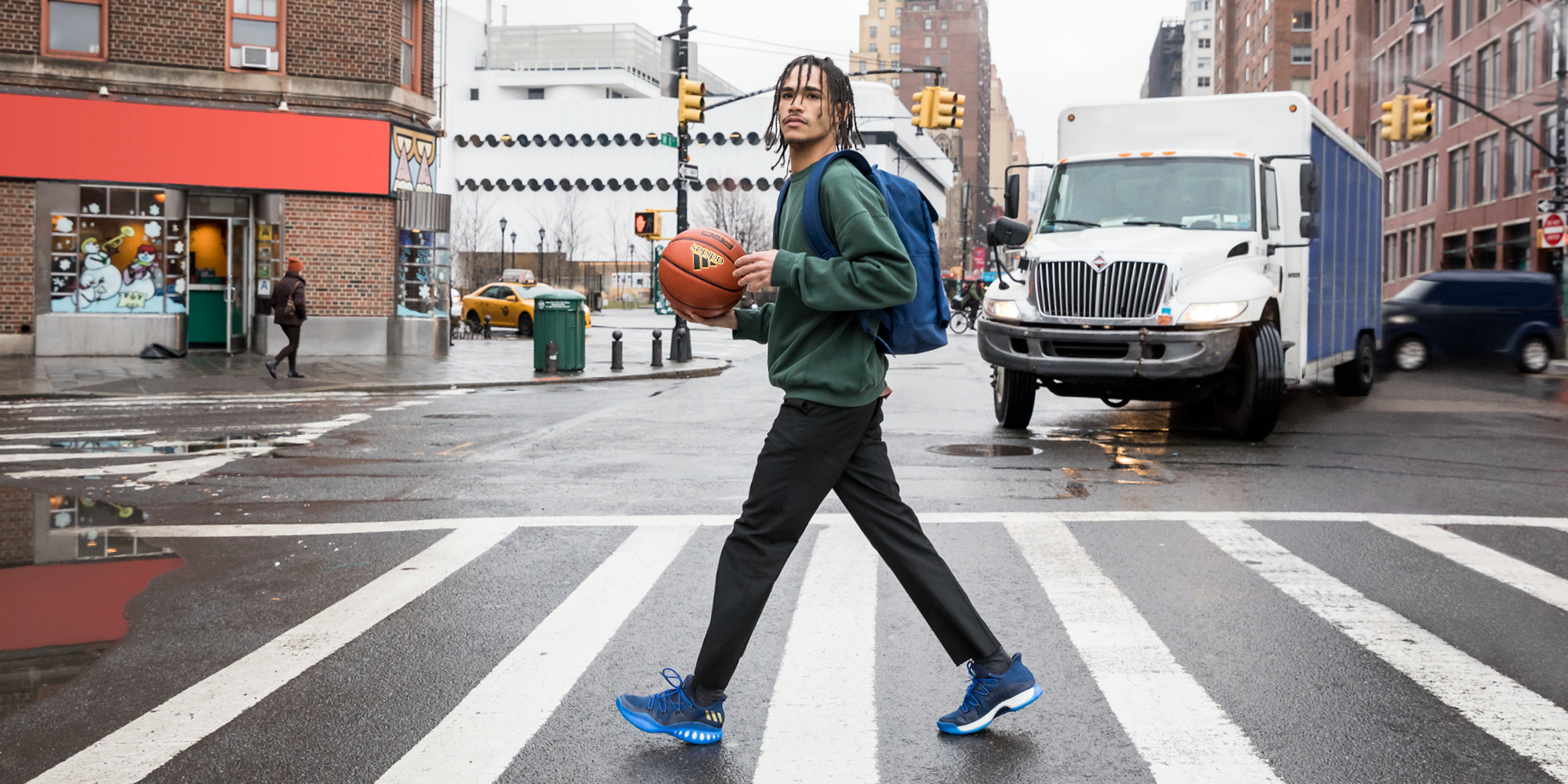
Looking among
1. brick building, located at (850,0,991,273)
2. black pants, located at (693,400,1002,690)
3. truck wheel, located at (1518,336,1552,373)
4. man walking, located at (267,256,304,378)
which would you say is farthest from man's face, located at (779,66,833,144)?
brick building, located at (850,0,991,273)

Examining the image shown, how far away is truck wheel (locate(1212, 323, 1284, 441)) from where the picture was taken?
11.7 meters

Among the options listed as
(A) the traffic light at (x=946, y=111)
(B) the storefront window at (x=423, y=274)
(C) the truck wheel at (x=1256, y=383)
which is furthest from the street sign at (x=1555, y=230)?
(B) the storefront window at (x=423, y=274)

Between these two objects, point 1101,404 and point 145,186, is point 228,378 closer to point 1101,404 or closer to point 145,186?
point 145,186

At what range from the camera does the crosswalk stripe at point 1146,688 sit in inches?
149

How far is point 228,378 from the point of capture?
19.3 meters

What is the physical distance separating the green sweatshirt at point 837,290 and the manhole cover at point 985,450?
7213 millimetres

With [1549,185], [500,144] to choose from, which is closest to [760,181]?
[500,144]

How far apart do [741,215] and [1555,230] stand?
240 feet

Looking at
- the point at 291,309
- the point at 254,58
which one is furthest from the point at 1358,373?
the point at 254,58

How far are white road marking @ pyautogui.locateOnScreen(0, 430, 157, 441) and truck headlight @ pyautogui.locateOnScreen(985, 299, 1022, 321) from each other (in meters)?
7.95

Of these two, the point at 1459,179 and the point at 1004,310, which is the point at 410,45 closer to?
Result: the point at 1004,310

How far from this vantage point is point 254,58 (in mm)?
23922

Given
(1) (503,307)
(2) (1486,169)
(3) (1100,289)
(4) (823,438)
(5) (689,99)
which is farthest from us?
(2) (1486,169)

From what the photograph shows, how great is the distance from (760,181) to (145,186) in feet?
285
